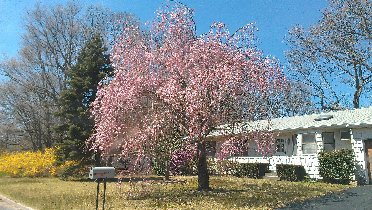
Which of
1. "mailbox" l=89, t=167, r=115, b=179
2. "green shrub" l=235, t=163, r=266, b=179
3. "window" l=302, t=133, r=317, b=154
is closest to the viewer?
"mailbox" l=89, t=167, r=115, b=179

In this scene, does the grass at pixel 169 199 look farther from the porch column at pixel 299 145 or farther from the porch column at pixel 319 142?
the porch column at pixel 299 145

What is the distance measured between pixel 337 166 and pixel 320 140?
9.77ft

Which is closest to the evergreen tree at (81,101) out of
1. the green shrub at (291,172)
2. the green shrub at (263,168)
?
the green shrub at (263,168)

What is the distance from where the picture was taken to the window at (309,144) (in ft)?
74.1

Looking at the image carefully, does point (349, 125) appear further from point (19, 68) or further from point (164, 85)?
point (19, 68)

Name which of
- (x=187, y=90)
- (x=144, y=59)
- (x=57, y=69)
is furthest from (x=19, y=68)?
(x=187, y=90)

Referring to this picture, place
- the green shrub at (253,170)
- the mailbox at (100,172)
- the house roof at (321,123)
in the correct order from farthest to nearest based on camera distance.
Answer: the green shrub at (253,170) → the house roof at (321,123) → the mailbox at (100,172)

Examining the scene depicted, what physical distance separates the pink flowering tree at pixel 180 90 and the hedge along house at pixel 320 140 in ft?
6.70

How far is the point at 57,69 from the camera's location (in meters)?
36.7

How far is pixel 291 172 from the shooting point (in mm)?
21078

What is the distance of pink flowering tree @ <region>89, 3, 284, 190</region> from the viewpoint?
13367mm

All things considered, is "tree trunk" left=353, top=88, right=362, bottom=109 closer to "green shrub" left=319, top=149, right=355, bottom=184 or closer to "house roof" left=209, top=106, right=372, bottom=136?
"house roof" left=209, top=106, right=372, bottom=136

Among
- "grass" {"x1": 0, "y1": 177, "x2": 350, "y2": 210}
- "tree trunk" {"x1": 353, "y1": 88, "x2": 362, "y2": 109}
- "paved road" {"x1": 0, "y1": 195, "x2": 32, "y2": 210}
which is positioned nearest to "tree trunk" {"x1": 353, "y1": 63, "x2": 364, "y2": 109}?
"tree trunk" {"x1": 353, "y1": 88, "x2": 362, "y2": 109}

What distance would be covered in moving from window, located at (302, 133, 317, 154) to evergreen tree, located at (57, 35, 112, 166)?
44.9 ft
